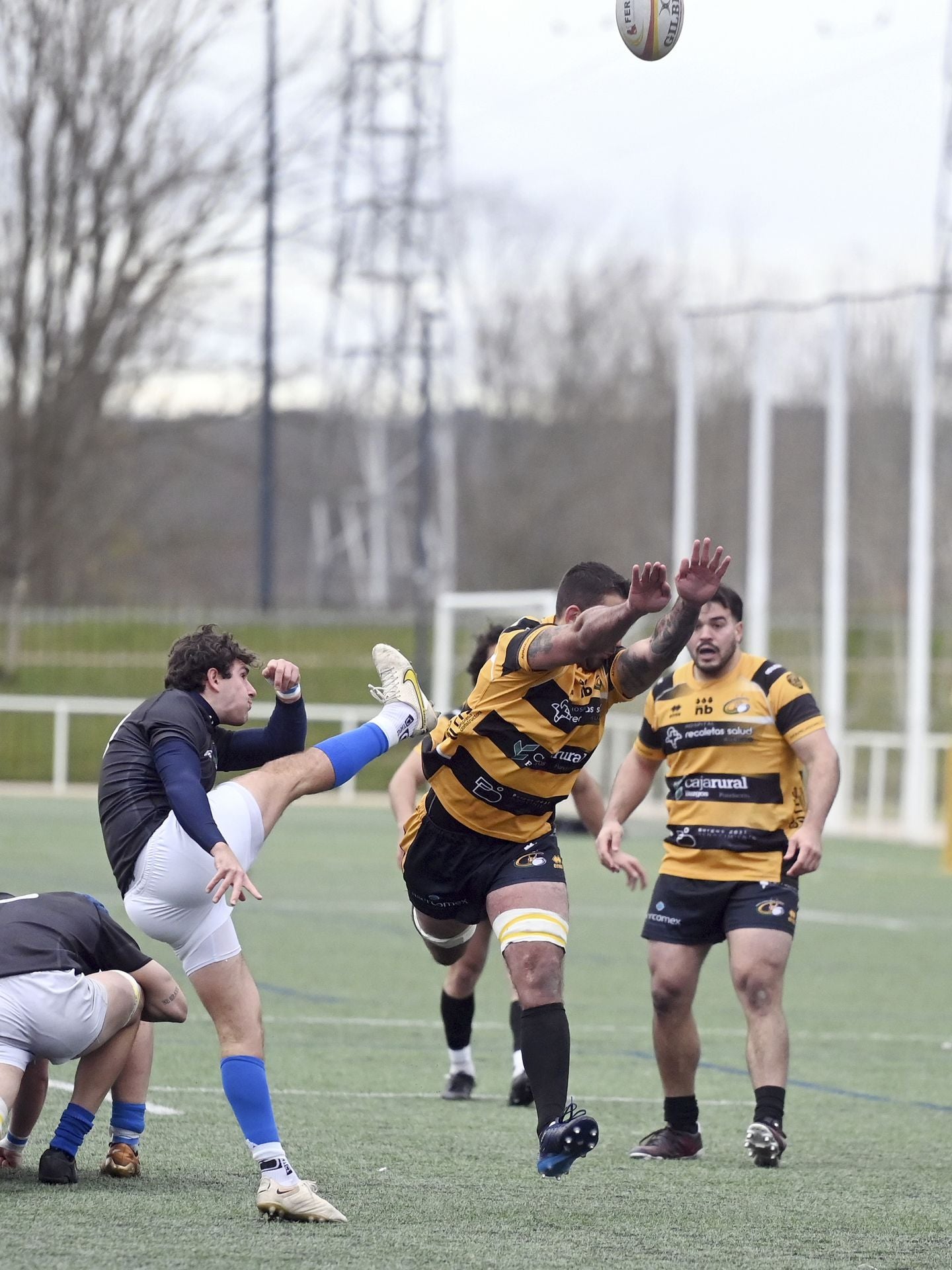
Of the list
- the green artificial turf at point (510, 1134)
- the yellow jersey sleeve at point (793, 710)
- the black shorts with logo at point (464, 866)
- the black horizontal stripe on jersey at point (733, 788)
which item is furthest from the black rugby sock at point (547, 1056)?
the yellow jersey sleeve at point (793, 710)

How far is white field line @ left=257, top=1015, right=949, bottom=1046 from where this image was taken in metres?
10.4

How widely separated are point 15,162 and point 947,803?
17.3 metres

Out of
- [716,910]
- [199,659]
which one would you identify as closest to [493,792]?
[199,659]

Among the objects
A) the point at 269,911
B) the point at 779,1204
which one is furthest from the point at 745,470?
the point at 779,1204

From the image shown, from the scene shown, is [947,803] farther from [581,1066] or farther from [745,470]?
[745,470]

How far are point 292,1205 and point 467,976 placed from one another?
9.98ft

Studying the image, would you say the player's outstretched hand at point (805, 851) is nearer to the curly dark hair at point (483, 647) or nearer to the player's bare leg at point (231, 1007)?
the curly dark hair at point (483, 647)

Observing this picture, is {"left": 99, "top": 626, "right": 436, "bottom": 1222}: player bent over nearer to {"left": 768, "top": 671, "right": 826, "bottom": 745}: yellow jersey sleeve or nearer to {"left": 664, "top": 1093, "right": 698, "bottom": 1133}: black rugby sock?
{"left": 664, "top": 1093, "right": 698, "bottom": 1133}: black rugby sock

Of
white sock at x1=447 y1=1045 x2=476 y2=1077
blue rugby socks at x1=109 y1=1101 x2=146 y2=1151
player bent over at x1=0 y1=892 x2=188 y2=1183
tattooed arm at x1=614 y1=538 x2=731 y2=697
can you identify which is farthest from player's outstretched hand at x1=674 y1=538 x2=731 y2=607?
white sock at x1=447 y1=1045 x2=476 y2=1077

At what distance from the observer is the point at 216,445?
40062 millimetres

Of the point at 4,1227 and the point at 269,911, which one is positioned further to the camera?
the point at 269,911

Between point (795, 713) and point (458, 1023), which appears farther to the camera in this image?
point (458, 1023)

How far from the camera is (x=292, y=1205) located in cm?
542

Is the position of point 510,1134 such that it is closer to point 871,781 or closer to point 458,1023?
point 458,1023
